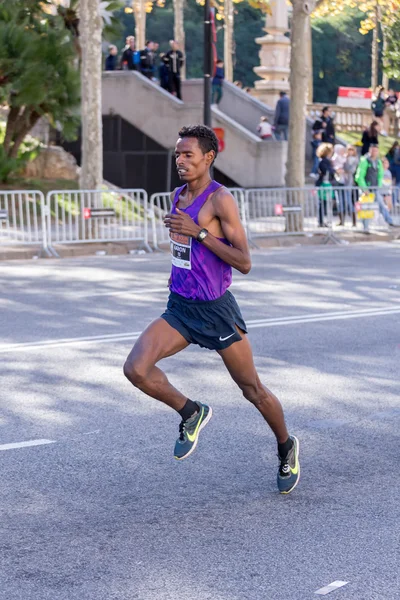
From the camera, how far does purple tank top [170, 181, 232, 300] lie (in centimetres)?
566

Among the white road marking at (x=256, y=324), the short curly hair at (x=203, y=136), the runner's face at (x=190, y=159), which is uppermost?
the short curly hair at (x=203, y=136)

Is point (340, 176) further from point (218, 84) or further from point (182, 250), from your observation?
point (182, 250)

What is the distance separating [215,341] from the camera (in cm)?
574

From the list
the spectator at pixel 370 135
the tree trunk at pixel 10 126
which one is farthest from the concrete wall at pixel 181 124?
the tree trunk at pixel 10 126

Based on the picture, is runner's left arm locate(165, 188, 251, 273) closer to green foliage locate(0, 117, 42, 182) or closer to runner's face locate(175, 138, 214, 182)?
runner's face locate(175, 138, 214, 182)

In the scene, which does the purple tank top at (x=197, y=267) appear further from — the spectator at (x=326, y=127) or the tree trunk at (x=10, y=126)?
the spectator at (x=326, y=127)

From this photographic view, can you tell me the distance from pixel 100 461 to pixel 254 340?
4.29m

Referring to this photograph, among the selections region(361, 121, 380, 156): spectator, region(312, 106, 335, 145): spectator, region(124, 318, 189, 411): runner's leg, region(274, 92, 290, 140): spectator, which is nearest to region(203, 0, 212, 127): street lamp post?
region(361, 121, 380, 156): spectator

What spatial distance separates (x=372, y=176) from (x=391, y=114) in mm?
21033

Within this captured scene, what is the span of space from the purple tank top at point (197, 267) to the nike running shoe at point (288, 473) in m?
0.90

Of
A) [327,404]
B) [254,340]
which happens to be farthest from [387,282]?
[327,404]

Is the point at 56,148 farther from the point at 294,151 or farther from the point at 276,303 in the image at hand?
A: the point at 276,303

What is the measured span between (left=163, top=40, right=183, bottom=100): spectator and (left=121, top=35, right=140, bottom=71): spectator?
1.39 metres

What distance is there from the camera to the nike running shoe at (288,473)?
19.2ft
